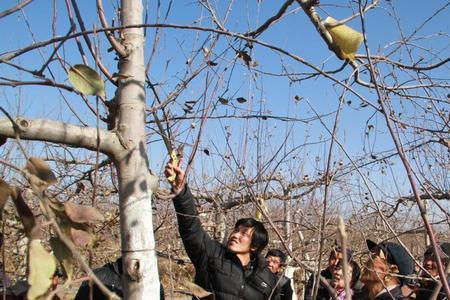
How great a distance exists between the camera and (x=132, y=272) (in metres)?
1.21

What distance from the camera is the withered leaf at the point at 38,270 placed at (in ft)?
1.99

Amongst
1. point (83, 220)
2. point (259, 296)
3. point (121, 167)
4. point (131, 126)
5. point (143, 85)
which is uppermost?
point (143, 85)

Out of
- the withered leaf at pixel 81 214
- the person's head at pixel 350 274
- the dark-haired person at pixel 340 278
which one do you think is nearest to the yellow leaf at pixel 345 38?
the withered leaf at pixel 81 214

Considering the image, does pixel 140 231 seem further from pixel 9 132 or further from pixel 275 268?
pixel 275 268

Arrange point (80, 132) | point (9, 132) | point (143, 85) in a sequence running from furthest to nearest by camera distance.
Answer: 1. point (143, 85)
2. point (80, 132)
3. point (9, 132)

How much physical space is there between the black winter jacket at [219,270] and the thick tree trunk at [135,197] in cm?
133

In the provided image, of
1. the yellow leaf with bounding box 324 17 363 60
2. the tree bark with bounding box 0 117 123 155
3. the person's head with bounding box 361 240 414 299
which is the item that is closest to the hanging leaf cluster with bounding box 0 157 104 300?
the tree bark with bounding box 0 117 123 155

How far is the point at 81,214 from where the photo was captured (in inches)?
30.7

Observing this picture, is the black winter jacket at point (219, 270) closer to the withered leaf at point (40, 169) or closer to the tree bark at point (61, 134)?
the tree bark at point (61, 134)

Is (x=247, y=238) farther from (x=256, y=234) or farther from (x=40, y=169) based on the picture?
(x=40, y=169)

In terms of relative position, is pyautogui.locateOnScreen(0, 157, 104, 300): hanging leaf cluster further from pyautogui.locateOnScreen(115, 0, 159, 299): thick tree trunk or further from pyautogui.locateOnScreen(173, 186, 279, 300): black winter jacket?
pyautogui.locateOnScreen(173, 186, 279, 300): black winter jacket

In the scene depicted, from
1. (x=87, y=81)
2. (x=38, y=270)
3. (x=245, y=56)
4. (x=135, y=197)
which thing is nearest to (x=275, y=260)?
(x=245, y=56)

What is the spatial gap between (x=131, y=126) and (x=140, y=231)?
0.87 ft

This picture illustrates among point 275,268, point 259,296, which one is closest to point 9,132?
point 259,296
